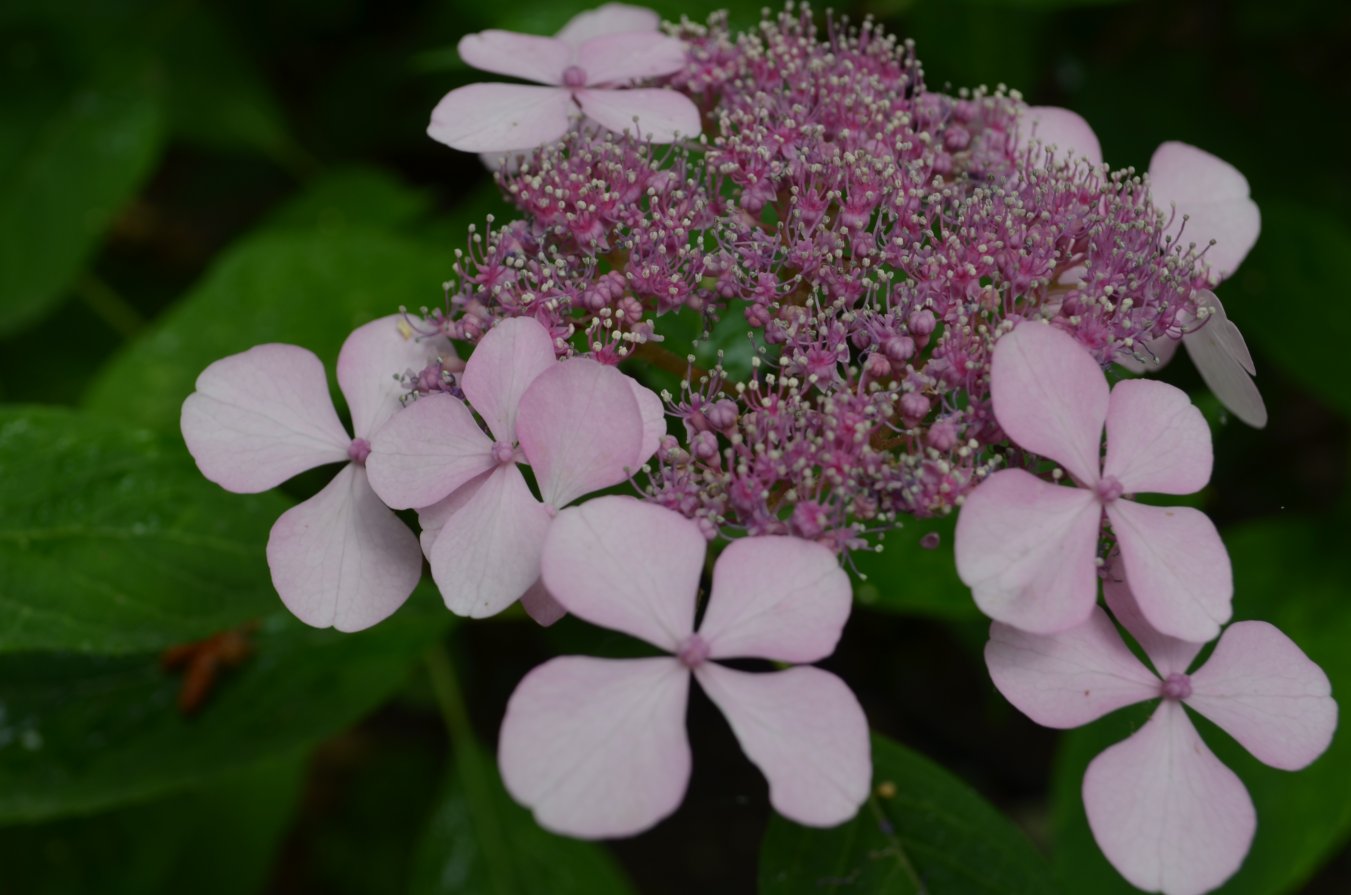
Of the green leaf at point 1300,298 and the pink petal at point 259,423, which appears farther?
the green leaf at point 1300,298

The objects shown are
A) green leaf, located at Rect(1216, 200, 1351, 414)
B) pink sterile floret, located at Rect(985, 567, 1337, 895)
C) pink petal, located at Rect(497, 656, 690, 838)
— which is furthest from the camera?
green leaf, located at Rect(1216, 200, 1351, 414)

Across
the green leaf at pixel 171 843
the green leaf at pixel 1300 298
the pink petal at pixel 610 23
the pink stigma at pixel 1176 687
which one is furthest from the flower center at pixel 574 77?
the green leaf at pixel 171 843

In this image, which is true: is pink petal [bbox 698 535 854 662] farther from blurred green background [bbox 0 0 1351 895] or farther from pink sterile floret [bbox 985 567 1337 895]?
blurred green background [bbox 0 0 1351 895]

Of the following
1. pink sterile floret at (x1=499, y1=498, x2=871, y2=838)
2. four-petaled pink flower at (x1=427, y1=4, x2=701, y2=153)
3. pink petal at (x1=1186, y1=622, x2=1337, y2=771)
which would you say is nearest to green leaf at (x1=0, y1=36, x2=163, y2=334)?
four-petaled pink flower at (x1=427, y1=4, x2=701, y2=153)

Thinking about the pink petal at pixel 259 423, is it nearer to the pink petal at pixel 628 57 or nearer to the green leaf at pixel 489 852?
the pink petal at pixel 628 57

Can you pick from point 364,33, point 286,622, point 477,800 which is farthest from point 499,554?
point 364,33

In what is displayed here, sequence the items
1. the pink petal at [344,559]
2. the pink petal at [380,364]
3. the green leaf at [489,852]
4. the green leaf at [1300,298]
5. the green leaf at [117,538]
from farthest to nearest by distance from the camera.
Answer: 1. the green leaf at [489,852]
2. the green leaf at [1300,298]
3. the green leaf at [117,538]
4. the pink petal at [380,364]
5. the pink petal at [344,559]
